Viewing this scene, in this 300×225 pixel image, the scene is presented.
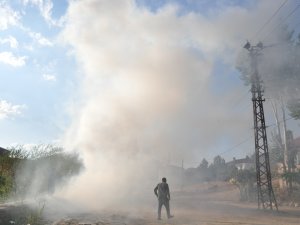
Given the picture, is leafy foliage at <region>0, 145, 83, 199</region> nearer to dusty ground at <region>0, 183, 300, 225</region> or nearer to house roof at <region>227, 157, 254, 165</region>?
dusty ground at <region>0, 183, 300, 225</region>

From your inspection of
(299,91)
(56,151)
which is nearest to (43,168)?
(56,151)

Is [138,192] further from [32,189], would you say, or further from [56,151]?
[32,189]

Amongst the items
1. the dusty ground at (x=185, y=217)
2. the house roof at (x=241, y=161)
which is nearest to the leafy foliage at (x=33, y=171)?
the dusty ground at (x=185, y=217)

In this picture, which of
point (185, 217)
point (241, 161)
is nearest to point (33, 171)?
point (185, 217)

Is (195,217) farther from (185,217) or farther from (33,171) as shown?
(33,171)

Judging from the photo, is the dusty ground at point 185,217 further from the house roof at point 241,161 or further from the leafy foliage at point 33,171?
the house roof at point 241,161

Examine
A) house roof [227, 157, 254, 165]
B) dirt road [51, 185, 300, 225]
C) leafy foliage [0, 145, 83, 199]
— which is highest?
house roof [227, 157, 254, 165]

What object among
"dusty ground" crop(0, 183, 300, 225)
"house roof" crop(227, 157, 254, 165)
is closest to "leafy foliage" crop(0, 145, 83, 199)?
"dusty ground" crop(0, 183, 300, 225)

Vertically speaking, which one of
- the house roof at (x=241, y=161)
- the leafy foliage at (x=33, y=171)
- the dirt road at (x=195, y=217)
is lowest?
the dirt road at (x=195, y=217)

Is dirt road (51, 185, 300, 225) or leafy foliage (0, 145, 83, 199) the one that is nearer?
dirt road (51, 185, 300, 225)

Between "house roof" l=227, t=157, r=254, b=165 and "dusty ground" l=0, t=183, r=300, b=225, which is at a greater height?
"house roof" l=227, t=157, r=254, b=165

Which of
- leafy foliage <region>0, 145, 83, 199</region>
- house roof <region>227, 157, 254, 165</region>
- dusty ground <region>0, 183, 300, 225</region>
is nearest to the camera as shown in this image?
dusty ground <region>0, 183, 300, 225</region>

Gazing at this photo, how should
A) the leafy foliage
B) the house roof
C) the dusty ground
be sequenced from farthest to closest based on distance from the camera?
the house roof → the leafy foliage → the dusty ground

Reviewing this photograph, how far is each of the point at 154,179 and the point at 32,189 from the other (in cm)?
2268
